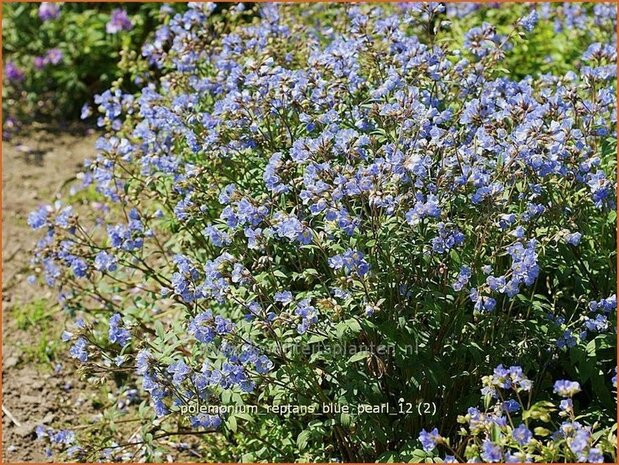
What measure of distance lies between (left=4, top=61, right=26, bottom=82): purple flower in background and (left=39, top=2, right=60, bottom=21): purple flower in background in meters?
0.43

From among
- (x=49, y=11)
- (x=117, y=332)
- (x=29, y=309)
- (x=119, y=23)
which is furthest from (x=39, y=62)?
(x=117, y=332)

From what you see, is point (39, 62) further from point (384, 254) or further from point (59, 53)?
point (384, 254)

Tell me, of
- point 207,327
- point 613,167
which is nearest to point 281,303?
point 207,327

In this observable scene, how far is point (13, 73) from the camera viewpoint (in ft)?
22.9

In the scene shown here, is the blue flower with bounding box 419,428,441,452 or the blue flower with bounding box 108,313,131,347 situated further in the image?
the blue flower with bounding box 108,313,131,347

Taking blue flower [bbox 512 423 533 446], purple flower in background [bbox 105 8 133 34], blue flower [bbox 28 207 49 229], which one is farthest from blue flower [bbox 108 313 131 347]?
purple flower in background [bbox 105 8 133 34]

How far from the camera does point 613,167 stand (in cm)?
360

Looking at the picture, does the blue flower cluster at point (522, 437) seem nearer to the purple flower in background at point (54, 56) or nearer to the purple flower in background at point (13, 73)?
the purple flower in background at point (54, 56)

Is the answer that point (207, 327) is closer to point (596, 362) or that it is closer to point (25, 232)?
point (596, 362)

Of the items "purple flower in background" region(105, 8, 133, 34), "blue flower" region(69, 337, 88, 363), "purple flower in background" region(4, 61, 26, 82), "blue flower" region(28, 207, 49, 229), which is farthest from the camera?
"purple flower in background" region(4, 61, 26, 82)

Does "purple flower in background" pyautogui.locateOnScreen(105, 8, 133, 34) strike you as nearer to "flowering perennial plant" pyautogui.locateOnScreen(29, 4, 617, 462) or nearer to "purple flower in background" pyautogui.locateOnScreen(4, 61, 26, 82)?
"purple flower in background" pyautogui.locateOnScreen(4, 61, 26, 82)

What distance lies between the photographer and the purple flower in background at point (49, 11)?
688cm

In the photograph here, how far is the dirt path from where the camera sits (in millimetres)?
4414

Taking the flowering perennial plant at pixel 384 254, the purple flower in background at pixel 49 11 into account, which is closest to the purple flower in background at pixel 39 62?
the purple flower in background at pixel 49 11
